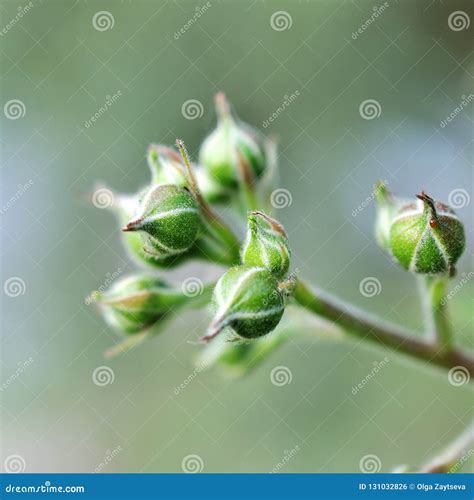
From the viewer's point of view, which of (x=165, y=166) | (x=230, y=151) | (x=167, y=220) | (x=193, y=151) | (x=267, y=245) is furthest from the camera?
(x=193, y=151)

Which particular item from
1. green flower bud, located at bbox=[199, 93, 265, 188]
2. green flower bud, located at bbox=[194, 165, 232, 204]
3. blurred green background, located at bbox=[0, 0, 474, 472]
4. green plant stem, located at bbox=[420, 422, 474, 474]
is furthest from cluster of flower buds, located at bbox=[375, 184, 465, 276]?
blurred green background, located at bbox=[0, 0, 474, 472]

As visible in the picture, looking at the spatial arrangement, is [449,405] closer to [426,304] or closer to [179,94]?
[426,304]

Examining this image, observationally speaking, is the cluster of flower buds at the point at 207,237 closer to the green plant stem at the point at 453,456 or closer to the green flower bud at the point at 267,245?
the green flower bud at the point at 267,245

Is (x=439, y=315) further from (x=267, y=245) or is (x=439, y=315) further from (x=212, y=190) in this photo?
(x=212, y=190)

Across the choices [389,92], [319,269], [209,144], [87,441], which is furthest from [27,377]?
[209,144]

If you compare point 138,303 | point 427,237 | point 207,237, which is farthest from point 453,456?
point 138,303

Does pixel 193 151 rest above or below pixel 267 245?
above
